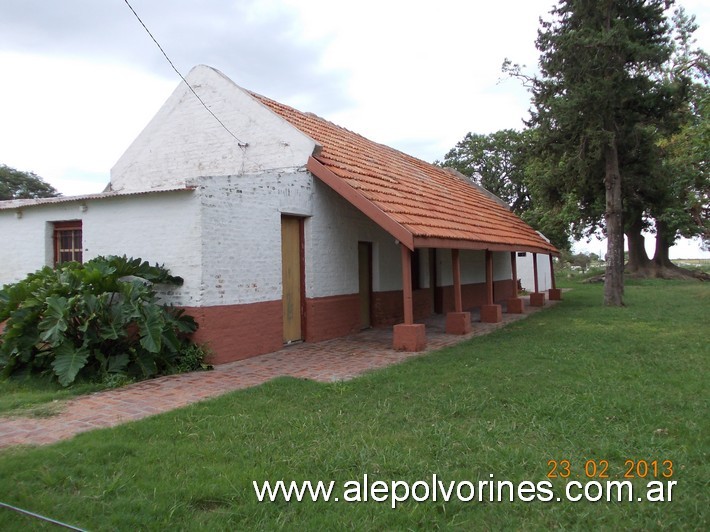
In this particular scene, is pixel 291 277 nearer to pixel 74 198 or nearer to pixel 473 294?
pixel 74 198

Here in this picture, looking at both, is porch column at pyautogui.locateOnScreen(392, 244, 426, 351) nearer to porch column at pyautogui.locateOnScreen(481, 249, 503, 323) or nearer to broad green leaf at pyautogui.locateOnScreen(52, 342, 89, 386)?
porch column at pyautogui.locateOnScreen(481, 249, 503, 323)

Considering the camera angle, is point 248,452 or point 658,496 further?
point 248,452

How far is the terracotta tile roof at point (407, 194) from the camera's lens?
977cm

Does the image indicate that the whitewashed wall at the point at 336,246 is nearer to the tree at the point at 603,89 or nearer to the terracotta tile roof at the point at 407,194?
the terracotta tile roof at the point at 407,194

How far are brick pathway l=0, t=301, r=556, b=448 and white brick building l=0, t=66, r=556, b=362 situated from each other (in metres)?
0.54

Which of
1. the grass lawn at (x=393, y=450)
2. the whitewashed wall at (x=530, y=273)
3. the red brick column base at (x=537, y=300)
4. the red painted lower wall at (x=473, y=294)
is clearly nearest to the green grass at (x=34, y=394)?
the grass lawn at (x=393, y=450)

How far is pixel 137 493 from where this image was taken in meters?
3.50

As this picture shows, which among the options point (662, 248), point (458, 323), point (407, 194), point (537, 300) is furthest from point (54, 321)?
point (662, 248)

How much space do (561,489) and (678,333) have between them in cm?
863

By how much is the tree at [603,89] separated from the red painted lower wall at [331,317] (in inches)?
328

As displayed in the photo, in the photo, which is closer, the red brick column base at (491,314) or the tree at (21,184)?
the red brick column base at (491,314)

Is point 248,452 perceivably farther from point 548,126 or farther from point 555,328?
point 548,126

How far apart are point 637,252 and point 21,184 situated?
4281cm

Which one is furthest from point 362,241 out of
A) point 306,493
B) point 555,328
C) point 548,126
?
point 306,493
